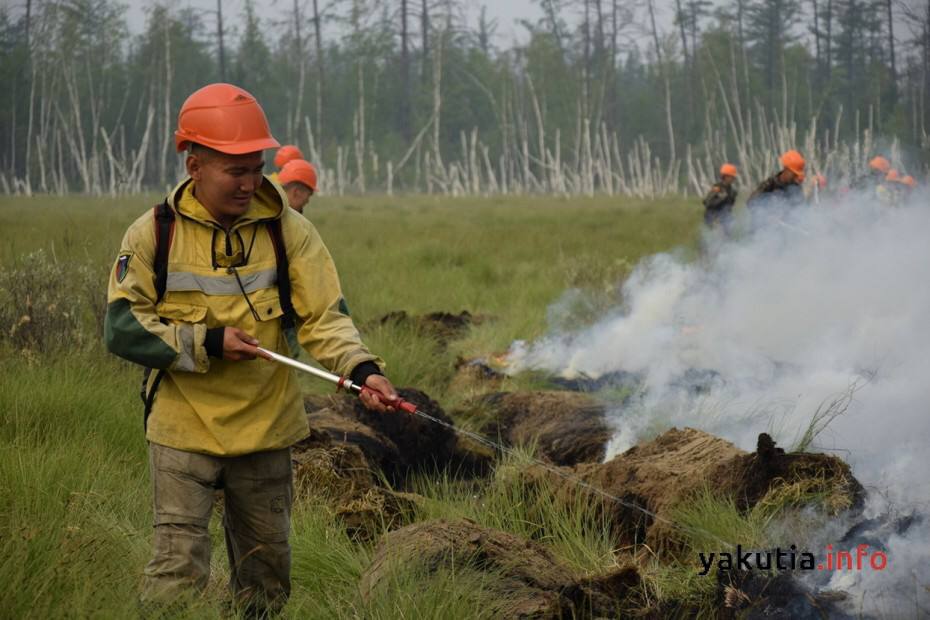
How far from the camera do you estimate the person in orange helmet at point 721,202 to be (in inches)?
618

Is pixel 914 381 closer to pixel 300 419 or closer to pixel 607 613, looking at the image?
pixel 607 613

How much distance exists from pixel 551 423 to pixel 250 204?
152 inches

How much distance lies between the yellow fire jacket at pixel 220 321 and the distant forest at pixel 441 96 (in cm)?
2782

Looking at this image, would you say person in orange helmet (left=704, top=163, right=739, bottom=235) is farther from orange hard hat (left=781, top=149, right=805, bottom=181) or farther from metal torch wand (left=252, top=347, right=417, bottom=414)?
metal torch wand (left=252, top=347, right=417, bottom=414)

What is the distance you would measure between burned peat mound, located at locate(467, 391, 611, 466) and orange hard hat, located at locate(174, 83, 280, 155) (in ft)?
10.7

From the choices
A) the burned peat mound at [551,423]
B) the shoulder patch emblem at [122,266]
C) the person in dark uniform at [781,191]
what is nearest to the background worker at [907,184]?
the person in dark uniform at [781,191]

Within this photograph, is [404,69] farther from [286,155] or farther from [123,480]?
[123,480]

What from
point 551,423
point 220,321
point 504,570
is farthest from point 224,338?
point 551,423

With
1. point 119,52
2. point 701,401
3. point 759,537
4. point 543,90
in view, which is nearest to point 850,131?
point 543,90

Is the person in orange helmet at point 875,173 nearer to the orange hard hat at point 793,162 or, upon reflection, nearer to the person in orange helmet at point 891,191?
the person in orange helmet at point 891,191

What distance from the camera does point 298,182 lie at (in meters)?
8.25

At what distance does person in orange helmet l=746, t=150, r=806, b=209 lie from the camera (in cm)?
1278

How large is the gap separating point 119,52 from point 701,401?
143ft

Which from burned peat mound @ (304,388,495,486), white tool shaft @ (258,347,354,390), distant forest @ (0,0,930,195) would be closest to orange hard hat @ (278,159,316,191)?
burned peat mound @ (304,388,495,486)
